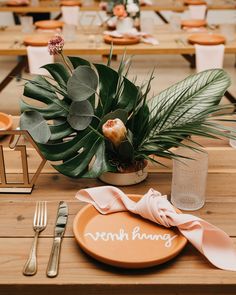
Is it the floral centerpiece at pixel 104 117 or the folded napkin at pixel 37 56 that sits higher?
the floral centerpiece at pixel 104 117

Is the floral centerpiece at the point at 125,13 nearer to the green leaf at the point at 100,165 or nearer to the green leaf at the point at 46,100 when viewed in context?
the green leaf at the point at 46,100

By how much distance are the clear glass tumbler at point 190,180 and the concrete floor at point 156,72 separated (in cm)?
272

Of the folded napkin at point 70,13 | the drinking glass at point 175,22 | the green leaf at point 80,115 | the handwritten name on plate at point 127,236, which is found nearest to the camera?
the handwritten name on plate at point 127,236

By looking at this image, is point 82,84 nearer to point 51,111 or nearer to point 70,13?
point 51,111

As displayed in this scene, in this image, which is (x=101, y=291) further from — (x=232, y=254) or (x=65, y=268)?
(x=232, y=254)

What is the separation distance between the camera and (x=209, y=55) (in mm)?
3127

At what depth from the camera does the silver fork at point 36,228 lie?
2.94 ft

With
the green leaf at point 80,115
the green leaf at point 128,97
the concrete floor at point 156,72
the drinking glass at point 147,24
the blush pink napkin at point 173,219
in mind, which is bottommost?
the concrete floor at point 156,72

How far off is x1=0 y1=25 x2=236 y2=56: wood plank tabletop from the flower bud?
195 cm

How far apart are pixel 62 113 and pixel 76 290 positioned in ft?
1.71

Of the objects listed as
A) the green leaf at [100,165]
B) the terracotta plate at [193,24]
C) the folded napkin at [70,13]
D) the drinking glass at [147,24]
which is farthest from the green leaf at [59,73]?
the folded napkin at [70,13]

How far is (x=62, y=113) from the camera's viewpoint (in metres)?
1.23

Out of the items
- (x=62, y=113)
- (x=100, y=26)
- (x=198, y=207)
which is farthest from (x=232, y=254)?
(x=100, y=26)

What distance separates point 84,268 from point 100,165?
13.3 inches
